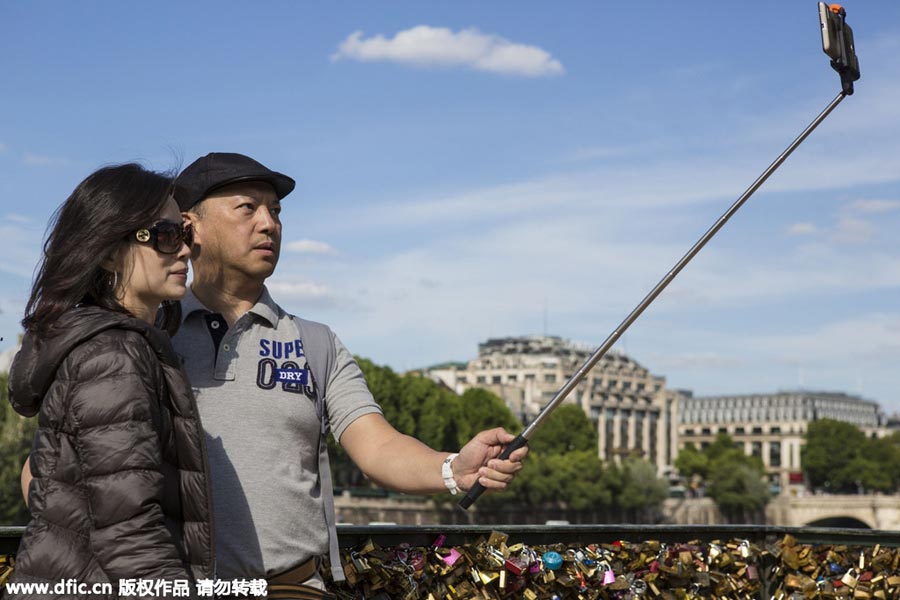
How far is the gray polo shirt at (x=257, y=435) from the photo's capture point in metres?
3.21

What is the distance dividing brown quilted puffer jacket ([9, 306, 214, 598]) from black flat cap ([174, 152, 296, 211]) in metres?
0.81

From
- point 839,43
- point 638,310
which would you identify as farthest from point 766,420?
point 638,310

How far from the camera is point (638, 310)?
395 centimetres

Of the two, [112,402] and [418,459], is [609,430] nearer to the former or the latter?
[418,459]

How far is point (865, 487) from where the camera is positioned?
109 m

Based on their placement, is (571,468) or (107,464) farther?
(571,468)

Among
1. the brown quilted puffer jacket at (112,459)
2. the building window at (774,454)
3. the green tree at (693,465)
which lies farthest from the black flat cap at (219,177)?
the building window at (774,454)

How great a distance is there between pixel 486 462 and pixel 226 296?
33.9 inches

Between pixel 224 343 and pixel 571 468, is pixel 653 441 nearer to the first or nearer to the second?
pixel 571 468

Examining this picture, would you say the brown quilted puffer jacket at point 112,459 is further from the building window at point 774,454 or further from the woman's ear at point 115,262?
the building window at point 774,454

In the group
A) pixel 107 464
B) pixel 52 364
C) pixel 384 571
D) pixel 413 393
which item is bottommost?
pixel 384 571

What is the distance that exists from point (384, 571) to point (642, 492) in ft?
256

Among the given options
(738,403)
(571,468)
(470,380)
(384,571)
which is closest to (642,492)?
(571,468)

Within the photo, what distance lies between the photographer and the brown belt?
10.6ft
